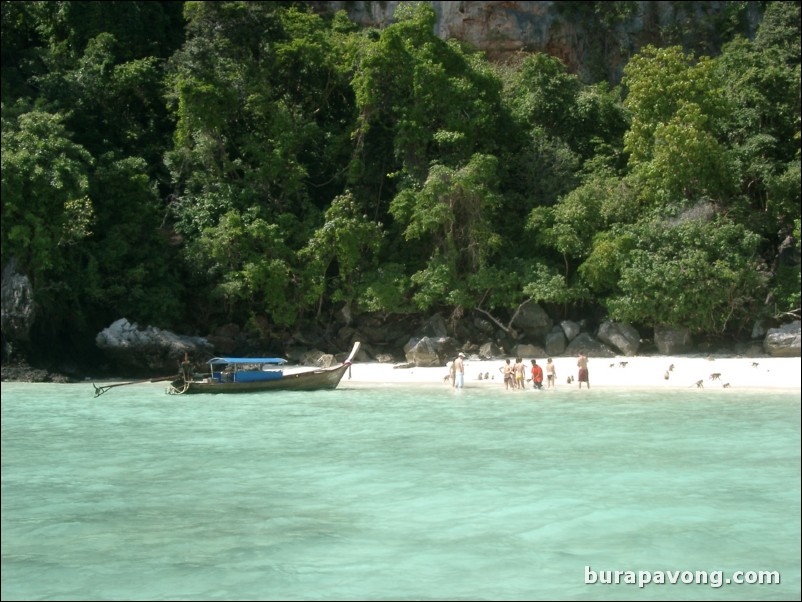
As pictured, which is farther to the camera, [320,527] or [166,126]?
[166,126]

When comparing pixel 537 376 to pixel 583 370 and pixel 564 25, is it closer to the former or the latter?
pixel 583 370

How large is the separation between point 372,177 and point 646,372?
34.3 feet

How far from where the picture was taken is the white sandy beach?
1959 cm

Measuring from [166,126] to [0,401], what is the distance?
1209 cm

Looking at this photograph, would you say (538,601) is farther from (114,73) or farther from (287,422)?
(114,73)

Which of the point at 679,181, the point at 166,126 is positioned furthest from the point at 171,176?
the point at 679,181

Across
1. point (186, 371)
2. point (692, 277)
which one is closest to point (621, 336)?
point (692, 277)

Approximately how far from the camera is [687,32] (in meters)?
30.5

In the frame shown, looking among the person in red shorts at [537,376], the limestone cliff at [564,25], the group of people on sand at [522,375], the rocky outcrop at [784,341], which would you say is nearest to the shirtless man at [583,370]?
the group of people on sand at [522,375]

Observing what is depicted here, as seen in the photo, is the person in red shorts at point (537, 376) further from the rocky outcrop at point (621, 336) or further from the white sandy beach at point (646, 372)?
the rocky outcrop at point (621, 336)

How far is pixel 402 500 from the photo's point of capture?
408 inches

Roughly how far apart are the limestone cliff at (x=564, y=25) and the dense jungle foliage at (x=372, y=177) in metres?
4.47

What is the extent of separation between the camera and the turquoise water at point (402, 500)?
25.1ft

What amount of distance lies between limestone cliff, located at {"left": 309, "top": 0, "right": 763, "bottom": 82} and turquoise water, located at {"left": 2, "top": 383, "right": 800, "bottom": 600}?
18.1 metres
